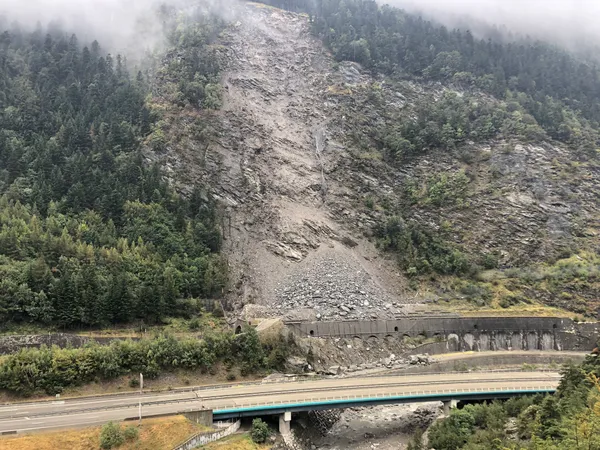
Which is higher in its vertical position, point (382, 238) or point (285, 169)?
point (285, 169)

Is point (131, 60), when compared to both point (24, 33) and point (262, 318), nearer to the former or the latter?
point (24, 33)

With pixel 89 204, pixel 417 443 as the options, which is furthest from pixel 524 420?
pixel 89 204

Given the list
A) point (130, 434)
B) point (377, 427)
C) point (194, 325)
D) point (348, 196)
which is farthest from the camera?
point (348, 196)

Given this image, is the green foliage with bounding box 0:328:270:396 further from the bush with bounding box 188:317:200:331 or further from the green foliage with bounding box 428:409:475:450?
the green foliage with bounding box 428:409:475:450

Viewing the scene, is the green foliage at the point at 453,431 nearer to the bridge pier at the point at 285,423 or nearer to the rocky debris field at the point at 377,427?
the rocky debris field at the point at 377,427

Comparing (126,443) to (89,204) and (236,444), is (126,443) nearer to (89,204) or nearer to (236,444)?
(236,444)

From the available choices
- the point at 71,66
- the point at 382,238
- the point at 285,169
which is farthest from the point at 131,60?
the point at 382,238

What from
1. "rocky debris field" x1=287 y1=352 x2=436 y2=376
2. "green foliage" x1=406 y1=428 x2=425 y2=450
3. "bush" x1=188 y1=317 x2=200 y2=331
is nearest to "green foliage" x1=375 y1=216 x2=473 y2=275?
"rocky debris field" x1=287 y1=352 x2=436 y2=376
